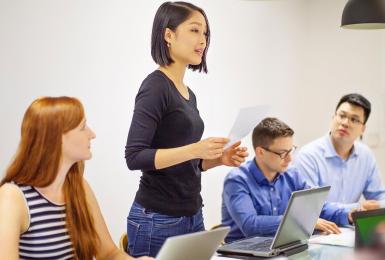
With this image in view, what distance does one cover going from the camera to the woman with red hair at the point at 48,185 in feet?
6.05

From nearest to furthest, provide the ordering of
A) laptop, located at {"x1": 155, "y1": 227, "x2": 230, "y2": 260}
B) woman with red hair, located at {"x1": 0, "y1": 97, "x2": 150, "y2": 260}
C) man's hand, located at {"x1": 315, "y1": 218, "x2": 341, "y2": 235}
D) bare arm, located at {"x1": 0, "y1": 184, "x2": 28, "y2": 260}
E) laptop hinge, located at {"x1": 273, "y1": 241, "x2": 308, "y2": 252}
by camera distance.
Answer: laptop, located at {"x1": 155, "y1": 227, "x2": 230, "y2": 260} → bare arm, located at {"x1": 0, "y1": 184, "x2": 28, "y2": 260} → woman with red hair, located at {"x1": 0, "y1": 97, "x2": 150, "y2": 260} → laptop hinge, located at {"x1": 273, "y1": 241, "x2": 308, "y2": 252} → man's hand, located at {"x1": 315, "y1": 218, "x2": 341, "y2": 235}

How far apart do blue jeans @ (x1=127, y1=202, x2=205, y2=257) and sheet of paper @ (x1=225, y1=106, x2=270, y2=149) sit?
1.11 ft

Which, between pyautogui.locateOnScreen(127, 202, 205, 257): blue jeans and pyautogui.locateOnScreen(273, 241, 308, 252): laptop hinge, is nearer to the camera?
pyautogui.locateOnScreen(127, 202, 205, 257): blue jeans

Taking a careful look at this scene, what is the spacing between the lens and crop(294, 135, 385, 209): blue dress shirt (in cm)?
358

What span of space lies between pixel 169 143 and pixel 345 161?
1777 millimetres

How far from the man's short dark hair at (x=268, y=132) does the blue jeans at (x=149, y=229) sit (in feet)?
3.16

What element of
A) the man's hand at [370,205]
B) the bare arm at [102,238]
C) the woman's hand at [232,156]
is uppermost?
the woman's hand at [232,156]

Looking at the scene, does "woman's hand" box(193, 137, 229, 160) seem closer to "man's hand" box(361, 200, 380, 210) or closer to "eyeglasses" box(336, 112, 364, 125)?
"man's hand" box(361, 200, 380, 210)

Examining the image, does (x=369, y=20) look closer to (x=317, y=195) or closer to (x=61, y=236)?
(x=317, y=195)

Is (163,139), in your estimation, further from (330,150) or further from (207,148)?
(330,150)

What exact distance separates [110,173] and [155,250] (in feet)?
4.71

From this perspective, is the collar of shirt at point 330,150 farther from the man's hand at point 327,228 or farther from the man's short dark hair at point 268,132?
the man's hand at point 327,228

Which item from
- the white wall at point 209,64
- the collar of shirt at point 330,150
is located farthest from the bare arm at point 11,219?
the collar of shirt at point 330,150

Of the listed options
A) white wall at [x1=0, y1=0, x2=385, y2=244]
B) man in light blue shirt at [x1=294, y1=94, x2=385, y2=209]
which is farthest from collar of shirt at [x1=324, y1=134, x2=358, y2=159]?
white wall at [x1=0, y1=0, x2=385, y2=244]
